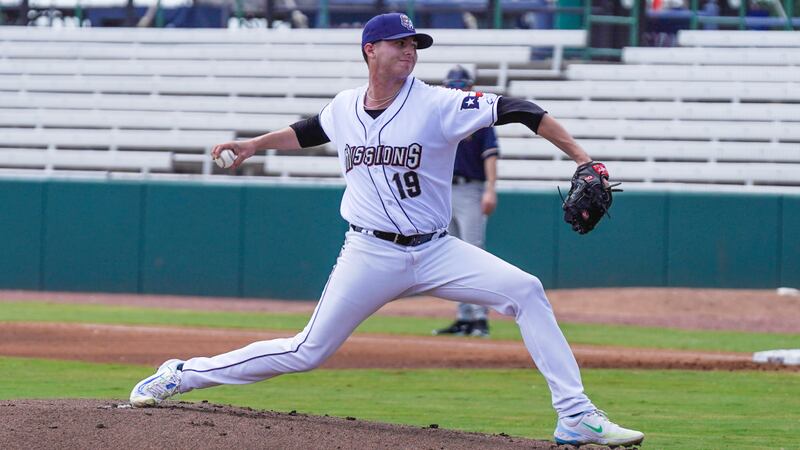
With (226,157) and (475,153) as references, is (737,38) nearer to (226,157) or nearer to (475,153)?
(475,153)

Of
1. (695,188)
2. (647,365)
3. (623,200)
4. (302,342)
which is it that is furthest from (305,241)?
(302,342)

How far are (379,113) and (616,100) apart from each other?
42.7 feet

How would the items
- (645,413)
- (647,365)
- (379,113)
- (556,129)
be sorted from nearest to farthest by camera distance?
(556,129), (379,113), (645,413), (647,365)

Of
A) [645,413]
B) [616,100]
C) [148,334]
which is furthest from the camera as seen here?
[616,100]

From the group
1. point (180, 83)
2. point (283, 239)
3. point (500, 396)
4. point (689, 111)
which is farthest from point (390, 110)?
point (180, 83)

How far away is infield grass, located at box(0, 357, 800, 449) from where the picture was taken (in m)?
6.53

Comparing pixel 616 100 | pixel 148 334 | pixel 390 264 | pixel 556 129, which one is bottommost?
pixel 148 334

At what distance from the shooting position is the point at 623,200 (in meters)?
15.2

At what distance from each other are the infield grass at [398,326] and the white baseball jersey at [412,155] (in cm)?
634

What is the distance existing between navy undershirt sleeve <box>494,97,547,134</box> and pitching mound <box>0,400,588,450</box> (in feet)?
4.31

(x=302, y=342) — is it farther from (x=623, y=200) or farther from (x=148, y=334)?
(x=623, y=200)

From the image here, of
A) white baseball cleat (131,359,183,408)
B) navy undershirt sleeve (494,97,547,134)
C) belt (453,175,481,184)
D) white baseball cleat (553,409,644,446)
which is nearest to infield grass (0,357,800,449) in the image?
white baseball cleat (553,409,644,446)

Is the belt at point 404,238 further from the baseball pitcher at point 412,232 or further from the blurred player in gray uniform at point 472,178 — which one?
the blurred player in gray uniform at point 472,178

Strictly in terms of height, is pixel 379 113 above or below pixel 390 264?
above
